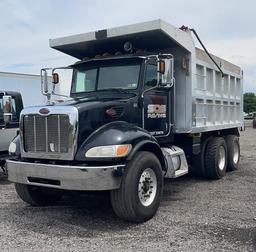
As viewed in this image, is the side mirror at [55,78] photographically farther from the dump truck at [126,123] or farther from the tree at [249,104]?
the tree at [249,104]

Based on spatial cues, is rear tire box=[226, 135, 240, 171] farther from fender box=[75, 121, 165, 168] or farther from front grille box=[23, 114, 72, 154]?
front grille box=[23, 114, 72, 154]

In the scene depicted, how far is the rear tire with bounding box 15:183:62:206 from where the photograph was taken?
23.2 ft

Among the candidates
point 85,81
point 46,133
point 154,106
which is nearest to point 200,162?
point 154,106

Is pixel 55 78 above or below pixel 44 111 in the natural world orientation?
above

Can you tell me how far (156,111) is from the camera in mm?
7516

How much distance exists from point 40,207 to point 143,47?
3.50 m

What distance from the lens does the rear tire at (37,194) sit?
279 inches

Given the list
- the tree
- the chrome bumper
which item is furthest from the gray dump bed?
the tree

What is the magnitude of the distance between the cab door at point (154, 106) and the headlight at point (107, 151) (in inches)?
54.9

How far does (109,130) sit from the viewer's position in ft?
20.1

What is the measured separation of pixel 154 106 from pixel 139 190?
5.86ft

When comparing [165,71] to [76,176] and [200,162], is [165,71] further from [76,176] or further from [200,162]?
[200,162]

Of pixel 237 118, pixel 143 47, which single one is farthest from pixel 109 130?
pixel 237 118

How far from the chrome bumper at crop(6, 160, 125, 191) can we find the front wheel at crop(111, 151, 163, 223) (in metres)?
0.17
